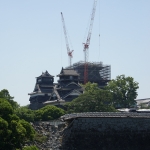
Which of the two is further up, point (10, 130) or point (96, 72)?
point (96, 72)

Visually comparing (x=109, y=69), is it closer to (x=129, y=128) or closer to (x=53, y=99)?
(x=53, y=99)

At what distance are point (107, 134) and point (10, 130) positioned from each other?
551 inches

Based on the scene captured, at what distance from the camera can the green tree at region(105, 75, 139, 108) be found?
303ft

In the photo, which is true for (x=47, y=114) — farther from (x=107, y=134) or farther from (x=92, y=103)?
(x=107, y=134)

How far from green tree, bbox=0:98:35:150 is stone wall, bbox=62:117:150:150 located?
7510 millimetres

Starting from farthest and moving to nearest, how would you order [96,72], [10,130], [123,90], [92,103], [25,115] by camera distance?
[96,72]
[123,90]
[92,103]
[25,115]
[10,130]

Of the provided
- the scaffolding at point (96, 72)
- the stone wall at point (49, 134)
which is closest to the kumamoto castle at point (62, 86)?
the scaffolding at point (96, 72)

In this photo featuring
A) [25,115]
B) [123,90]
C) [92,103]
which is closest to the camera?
[25,115]

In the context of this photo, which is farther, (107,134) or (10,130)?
(107,134)

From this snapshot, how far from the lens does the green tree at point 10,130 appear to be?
4259 centimetres

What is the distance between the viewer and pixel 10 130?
43.2m

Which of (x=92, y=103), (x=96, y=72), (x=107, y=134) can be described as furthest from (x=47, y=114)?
(x=96, y=72)

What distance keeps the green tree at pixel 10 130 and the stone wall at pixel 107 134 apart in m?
7.51

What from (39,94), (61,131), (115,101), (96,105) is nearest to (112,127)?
(61,131)
